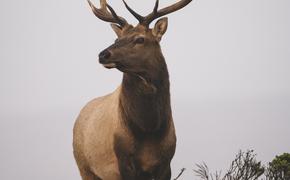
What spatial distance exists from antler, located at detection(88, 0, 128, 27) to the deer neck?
812 mm

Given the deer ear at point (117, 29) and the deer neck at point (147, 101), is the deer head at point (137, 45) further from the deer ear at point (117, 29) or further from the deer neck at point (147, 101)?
the deer neck at point (147, 101)

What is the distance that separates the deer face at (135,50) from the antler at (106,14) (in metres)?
0.15

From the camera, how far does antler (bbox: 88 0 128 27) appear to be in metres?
10.3

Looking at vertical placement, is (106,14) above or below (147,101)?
above

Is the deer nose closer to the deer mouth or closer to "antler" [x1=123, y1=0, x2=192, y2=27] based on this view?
the deer mouth

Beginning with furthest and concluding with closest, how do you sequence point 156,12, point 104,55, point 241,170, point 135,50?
point 241,170, point 156,12, point 135,50, point 104,55

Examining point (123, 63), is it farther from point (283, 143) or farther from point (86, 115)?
point (283, 143)

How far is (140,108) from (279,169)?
22.8 ft

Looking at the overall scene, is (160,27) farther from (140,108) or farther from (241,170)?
(241,170)

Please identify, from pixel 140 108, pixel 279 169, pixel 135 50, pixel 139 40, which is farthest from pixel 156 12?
pixel 279 169

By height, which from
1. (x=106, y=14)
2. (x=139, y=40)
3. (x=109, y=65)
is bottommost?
(x=109, y=65)

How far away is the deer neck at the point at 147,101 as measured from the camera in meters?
9.76

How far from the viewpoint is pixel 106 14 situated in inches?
419

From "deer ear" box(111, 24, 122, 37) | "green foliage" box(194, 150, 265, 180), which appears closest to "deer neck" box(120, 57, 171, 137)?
"deer ear" box(111, 24, 122, 37)
